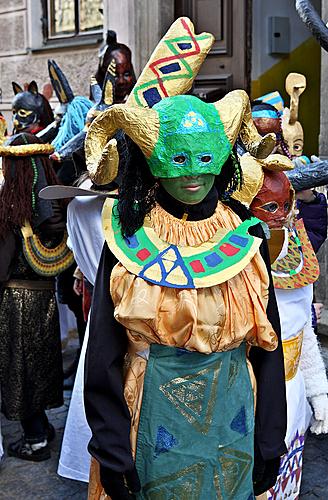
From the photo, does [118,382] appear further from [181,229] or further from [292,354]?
[292,354]

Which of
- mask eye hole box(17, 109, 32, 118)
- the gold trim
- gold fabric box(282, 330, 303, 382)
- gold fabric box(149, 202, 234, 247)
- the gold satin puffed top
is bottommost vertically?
the gold trim

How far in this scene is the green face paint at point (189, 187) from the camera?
1.96 metres

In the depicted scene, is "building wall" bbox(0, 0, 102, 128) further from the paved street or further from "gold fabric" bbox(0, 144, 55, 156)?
the paved street

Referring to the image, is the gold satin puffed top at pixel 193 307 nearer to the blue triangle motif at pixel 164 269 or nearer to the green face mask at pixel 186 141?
the blue triangle motif at pixel 164 269

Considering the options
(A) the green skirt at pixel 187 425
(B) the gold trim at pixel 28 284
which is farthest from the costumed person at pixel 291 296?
(B) the gold trim at pixel 28 284

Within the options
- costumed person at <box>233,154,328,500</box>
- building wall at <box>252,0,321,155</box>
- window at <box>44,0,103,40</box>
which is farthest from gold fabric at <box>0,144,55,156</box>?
window at <box>44,0,103,40</box>

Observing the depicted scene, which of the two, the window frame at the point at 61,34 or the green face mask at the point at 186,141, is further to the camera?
the window frame at the point at 61,34

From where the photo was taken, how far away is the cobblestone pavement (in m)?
3.62

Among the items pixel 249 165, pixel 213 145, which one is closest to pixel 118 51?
pixel 249 165

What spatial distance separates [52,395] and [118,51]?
2558 millimetres

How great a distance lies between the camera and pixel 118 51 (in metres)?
5.24

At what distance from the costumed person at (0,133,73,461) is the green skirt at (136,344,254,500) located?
1.87 meters

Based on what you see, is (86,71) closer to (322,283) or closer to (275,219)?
(322,283)

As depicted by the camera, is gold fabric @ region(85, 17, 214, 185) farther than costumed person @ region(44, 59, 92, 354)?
No
